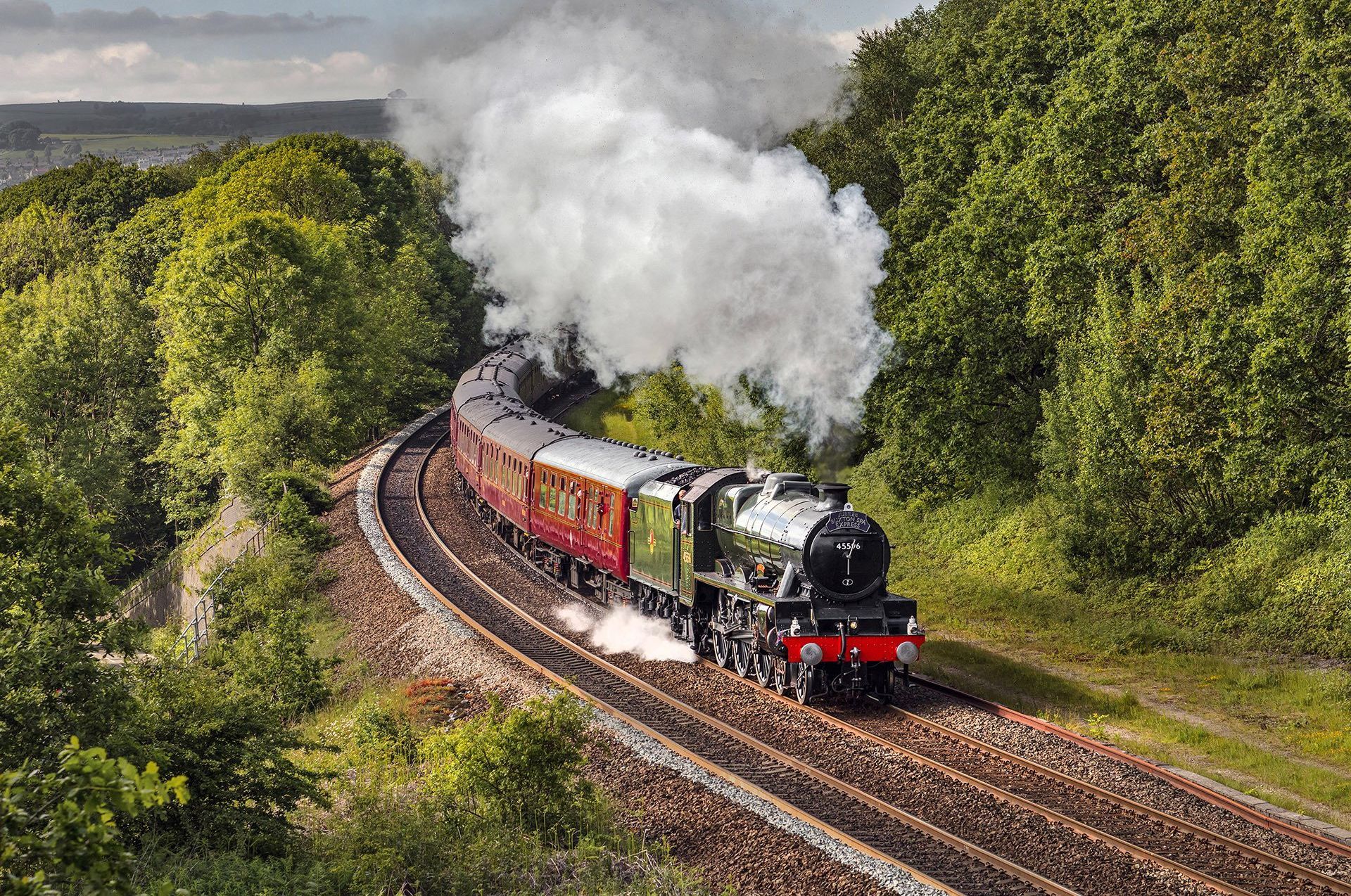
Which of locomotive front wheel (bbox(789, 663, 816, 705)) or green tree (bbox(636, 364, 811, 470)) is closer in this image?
locomotive front wheel (bbox(789, 663, 816, 705))

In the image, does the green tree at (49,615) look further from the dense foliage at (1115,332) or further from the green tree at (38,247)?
the green tree at (38,247)

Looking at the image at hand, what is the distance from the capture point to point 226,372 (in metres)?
47.6

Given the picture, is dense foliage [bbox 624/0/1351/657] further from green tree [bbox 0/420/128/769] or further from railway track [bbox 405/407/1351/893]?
green tree [bbox 0/420/128/769]

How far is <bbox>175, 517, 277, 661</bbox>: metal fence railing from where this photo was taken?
23719mm

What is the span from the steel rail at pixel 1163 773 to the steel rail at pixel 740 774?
3.48m

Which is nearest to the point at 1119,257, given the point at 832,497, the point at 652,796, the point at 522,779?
the point at 832,497

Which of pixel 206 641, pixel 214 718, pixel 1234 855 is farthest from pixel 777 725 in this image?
pixel 206 641

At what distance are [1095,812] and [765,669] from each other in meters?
7.06

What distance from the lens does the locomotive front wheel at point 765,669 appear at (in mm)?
19938

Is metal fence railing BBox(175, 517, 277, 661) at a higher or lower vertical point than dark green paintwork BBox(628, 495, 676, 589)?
lower

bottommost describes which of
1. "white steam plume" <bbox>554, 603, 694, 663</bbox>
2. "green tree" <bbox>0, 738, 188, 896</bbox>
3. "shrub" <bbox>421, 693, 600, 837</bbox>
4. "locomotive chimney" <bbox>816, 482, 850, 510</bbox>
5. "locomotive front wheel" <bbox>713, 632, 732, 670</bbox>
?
"white steam plume" <bbox>554, 603, 694, 663</bbox>

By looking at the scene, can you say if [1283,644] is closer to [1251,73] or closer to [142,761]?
[1251,73]

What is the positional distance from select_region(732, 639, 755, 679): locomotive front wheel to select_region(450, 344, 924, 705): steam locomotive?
0.11 ft

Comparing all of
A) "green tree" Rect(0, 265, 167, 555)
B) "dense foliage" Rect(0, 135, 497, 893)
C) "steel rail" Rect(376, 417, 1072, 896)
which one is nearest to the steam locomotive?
"steel rail" Rect(376, 417, 1072, 896)
